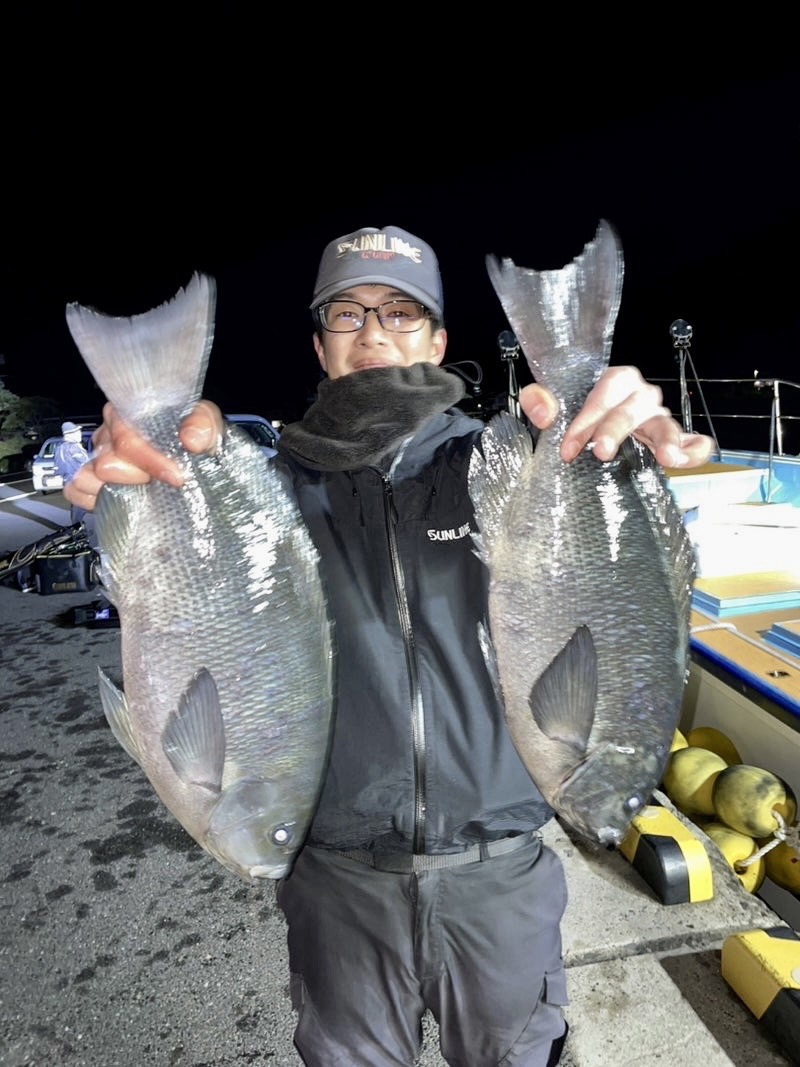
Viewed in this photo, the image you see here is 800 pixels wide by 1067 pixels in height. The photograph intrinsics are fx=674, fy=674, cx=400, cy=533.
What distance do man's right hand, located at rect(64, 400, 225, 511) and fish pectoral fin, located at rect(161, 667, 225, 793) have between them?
45cm

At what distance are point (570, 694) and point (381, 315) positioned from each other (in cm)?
117

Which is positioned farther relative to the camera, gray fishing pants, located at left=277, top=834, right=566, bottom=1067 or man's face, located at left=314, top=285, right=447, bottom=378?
man's face, located at left=314, top=285, right=447, bottom=378

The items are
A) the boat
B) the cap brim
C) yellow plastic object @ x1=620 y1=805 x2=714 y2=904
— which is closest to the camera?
the cap brim

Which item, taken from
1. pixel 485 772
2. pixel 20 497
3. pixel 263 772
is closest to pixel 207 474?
pixel 263 772

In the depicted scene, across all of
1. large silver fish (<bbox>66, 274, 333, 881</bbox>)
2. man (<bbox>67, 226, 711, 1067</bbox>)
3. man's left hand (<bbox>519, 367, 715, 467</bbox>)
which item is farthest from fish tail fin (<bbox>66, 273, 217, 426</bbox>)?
man's left hand (<bbox>519, 367, 715, 467</bbox>)

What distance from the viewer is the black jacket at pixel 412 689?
65.5 inches

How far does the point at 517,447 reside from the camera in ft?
5.59

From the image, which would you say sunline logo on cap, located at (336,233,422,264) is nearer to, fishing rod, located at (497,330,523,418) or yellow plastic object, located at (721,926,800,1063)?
yellow plastic object, located at (721,926,800,1063)

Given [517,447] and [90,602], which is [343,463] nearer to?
[517,447]

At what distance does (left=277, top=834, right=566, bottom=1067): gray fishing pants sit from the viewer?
169cm

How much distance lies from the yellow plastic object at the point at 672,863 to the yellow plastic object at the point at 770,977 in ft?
0.99

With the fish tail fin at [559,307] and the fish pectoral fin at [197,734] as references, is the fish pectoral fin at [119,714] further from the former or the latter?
the fish tail fin at [559,307]

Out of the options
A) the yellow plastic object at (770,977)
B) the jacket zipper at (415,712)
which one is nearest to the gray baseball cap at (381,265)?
A: the jacket zipper at (415,712)

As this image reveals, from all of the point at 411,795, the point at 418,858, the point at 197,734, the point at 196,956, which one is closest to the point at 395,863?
the point at 418,858
